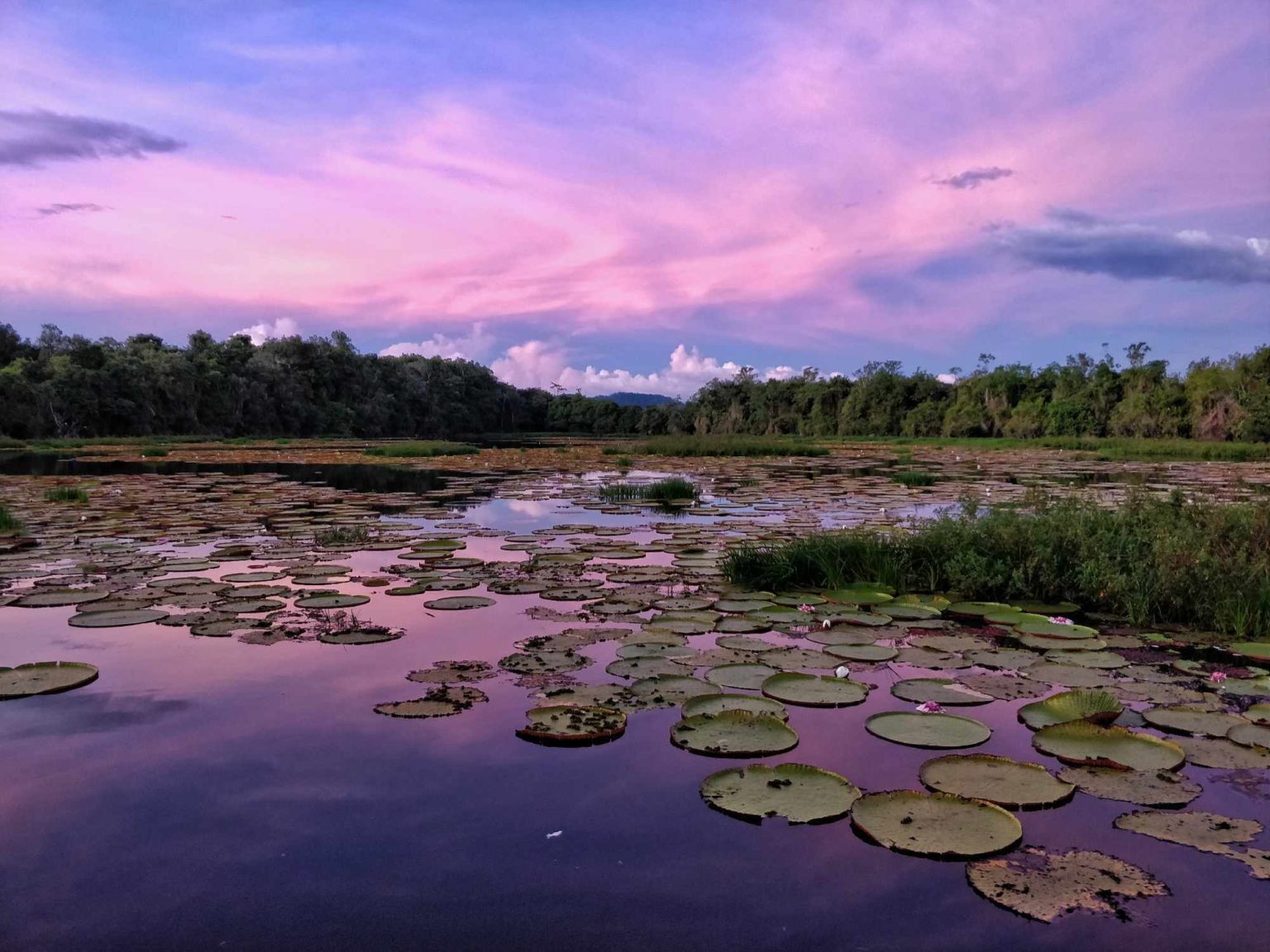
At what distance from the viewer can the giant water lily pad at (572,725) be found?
142 inches

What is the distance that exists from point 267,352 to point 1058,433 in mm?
56488

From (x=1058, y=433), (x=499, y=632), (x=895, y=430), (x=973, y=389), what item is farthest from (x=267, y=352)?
(x=499, y=632)

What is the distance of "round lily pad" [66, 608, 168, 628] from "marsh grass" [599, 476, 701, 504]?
8802mm

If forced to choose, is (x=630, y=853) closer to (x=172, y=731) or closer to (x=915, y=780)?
(x=915, y=780)

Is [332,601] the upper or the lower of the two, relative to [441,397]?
lower

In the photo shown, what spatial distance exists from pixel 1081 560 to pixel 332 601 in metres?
5.70

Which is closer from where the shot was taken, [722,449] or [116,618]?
[116,618]

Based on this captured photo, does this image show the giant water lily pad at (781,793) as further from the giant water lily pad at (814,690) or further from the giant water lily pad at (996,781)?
the giant water lily pad at (814,690)

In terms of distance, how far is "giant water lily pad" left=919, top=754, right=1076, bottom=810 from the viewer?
304cm

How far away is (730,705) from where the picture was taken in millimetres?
3973

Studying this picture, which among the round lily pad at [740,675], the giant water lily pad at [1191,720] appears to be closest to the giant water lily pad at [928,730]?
the round lily pad at [740,675]

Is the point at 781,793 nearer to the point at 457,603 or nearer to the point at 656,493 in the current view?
the point at 457,603

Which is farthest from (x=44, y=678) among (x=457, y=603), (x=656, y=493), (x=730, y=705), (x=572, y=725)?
(x=656, y=493)

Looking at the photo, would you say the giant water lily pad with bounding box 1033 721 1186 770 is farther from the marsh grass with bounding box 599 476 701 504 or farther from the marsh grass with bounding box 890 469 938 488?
the marsh grass with bounding box 890 469 938 488
